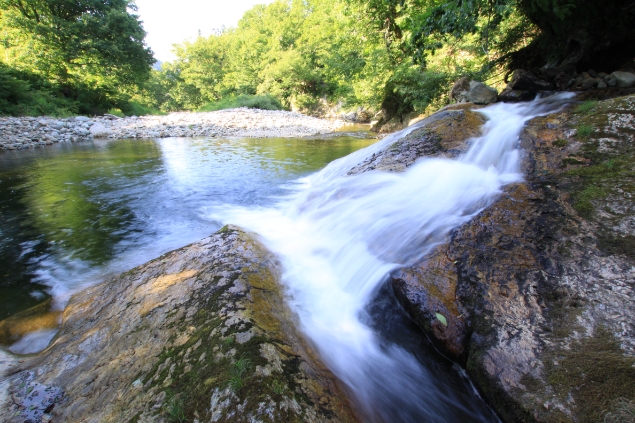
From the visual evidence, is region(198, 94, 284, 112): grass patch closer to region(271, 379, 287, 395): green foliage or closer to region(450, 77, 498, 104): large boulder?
region(450, 77, 498, 104): large boulder

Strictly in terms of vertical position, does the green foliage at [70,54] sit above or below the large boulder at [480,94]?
above

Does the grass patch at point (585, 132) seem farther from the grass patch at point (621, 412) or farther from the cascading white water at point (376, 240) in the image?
the grass patch at point (621, 412)

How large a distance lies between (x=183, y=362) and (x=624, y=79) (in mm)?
8289

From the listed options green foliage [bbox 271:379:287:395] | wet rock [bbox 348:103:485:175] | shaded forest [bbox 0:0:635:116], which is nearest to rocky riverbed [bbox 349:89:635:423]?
wet rock [bbox 348:103:485:175]

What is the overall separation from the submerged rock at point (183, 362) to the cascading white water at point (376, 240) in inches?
15.8

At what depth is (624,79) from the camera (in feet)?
18.3

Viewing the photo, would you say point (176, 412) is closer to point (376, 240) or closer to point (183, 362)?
point (183, 362)

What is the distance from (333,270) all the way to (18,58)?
28994mm

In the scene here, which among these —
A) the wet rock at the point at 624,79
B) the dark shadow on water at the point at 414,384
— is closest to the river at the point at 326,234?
the dark shadow on water at the point at 414,384

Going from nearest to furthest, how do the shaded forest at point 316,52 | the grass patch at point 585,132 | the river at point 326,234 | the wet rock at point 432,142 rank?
the river at point 326,234, the grass patch at point 585,132, the wet rock at point 432,142, the shaded forest at point 316,52

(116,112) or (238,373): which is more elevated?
(116,112)

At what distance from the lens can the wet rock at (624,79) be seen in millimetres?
5512

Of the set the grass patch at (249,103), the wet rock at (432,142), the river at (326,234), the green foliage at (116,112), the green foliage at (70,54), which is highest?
the green foliage at (70,54)

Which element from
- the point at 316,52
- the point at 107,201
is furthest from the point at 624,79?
the point at 316,52
